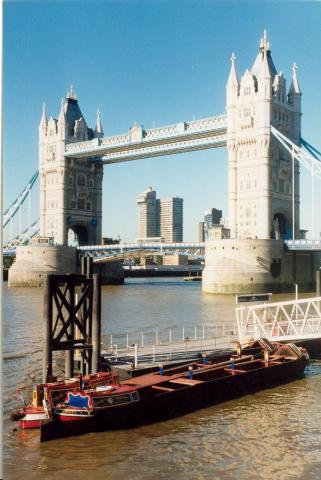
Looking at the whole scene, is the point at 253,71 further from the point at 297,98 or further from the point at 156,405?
the point at 156,405

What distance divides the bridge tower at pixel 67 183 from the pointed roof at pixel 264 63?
42.0m

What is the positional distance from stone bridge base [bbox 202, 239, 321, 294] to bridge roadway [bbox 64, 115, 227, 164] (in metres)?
21.6

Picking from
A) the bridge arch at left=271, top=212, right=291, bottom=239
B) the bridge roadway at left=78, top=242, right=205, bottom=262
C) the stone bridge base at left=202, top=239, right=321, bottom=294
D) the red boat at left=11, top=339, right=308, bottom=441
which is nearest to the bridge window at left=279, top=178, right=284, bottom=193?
Answer: the bridge arch at left=271, top=212, right=291, bottom=239

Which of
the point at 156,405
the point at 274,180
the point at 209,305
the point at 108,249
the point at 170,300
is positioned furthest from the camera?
the point at 108,249

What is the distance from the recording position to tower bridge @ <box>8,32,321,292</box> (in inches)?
3145

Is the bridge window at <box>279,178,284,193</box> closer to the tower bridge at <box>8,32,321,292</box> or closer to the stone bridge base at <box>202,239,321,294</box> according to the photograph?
the tower bridge at <box>8,32,321,292</box>

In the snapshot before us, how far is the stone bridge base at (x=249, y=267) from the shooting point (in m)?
78.0

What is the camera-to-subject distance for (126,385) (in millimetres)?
21375

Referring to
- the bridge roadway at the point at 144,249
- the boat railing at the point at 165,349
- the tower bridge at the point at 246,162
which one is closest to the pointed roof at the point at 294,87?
the tower bridge at the point at 246,162

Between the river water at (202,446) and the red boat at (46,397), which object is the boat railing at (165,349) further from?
the red boat at (46,397)

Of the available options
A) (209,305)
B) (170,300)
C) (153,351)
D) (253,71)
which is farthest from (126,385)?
(253,71)

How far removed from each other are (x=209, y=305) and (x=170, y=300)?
8.08 m

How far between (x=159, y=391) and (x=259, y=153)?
71.1 m

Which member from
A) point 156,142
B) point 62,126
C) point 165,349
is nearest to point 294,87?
point 156,142
